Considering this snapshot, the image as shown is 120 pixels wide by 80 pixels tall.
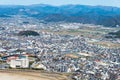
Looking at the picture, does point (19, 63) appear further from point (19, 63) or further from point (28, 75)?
point (28, 75)

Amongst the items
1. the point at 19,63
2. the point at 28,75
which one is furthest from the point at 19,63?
the point at 28,75

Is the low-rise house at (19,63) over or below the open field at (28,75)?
over

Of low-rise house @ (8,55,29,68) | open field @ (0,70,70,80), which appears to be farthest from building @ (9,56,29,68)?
open field @ (0,70,70,80)

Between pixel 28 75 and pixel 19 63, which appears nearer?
pixel 28 75

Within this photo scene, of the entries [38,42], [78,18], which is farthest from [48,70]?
[78,18]

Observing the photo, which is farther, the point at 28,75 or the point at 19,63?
the point at 19,63

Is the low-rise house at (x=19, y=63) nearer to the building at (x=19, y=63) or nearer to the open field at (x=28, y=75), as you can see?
the building at (x=19, y=63)

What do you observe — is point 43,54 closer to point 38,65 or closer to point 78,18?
point 38,65

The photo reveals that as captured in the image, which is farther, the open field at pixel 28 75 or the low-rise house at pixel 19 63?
the low-rise house at pixel 19 63

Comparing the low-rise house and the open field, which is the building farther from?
the open field

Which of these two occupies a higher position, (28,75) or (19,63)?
(19,63)

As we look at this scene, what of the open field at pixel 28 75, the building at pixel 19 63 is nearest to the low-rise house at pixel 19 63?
the building at pixel 19 63
